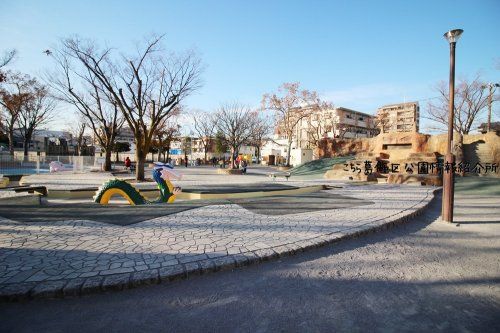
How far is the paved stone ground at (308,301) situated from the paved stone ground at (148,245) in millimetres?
137

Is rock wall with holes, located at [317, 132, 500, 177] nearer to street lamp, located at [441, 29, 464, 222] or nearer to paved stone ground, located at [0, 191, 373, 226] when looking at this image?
street lamp, located at [441, 29, 464, 222]

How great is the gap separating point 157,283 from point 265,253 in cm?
138

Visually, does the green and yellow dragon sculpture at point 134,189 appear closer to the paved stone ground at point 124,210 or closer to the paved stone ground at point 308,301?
the paved stone ground at point 124,210

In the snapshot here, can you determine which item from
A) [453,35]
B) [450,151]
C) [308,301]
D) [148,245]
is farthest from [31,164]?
[453,35]

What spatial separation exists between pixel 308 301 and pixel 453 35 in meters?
6.50

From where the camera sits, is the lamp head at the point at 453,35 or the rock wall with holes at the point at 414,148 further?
the rock wall with holes at the point at 414,148

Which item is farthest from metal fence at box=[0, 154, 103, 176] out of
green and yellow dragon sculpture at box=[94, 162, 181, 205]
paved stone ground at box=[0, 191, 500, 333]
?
paved stone ground at box=[0, 191, 500, 333]

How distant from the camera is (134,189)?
819 cm

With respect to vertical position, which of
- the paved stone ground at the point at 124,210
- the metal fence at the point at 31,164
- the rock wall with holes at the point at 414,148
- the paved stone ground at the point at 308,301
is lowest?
the paved stone ground at the point at 308,301

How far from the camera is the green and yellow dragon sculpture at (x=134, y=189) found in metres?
7.94

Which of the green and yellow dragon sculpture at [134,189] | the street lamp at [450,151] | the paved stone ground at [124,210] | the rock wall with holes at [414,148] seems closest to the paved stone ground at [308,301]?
the street lamp at [450,151]

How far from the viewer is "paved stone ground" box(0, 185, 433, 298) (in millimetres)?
2711

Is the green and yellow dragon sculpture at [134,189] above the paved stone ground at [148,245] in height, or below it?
above

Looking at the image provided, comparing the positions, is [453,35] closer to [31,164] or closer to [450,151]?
[450,151]
